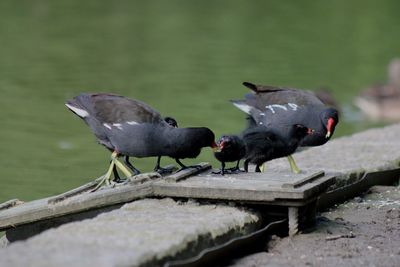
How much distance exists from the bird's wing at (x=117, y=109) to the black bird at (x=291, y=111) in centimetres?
152

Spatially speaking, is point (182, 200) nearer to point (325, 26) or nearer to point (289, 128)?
point (289, 128)

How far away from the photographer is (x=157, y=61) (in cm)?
2008

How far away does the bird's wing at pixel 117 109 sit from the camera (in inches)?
286

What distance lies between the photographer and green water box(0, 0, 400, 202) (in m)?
12.5

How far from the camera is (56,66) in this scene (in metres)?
18.8

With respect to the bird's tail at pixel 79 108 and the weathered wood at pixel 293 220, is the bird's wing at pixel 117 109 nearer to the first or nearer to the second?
the bird's tail at pixel 79 108

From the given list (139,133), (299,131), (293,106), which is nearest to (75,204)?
(139,133)

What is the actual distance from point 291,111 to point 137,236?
12.2ft

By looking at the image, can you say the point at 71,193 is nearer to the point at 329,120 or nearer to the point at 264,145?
the point at 264,145

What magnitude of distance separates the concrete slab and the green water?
3721 millimetres

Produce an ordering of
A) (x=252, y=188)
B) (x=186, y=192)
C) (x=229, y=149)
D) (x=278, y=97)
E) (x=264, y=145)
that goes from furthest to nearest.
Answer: (x=278, y=97), (x=264, y=145), (x=229, y=149), (x=186, y=192), (x=252, y=188)

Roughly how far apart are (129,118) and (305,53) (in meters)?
15.1

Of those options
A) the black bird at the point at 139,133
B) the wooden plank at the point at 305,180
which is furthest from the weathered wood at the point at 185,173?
the wooden plank at the point at 305,180

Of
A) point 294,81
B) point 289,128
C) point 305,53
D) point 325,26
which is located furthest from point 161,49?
point 289,128
